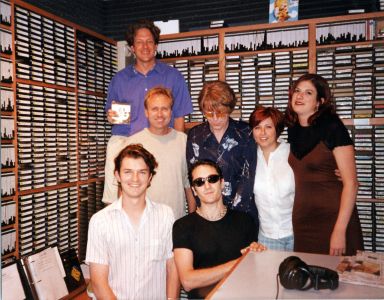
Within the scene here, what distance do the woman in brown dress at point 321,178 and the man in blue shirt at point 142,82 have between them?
1.00m

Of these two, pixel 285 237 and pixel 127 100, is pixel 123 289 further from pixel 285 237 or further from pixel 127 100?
pixel 127 100

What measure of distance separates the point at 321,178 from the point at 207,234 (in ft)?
2.47

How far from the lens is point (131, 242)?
186 cm

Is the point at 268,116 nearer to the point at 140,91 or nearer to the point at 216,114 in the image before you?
the point at 216,114

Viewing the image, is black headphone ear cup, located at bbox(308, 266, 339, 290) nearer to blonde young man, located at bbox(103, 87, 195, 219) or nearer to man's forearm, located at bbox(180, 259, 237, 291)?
man's forearm, located at bbox(180, 259, 237, 291)

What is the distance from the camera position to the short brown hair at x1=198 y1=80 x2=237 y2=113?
2.17 metres

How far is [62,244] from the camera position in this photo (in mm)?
3244

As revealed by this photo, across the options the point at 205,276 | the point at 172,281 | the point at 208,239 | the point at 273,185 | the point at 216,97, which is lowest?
the point at 172,281

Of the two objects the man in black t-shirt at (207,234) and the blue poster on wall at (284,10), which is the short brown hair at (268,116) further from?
the blue poster on wall at (284,10)

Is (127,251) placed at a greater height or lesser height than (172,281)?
greater

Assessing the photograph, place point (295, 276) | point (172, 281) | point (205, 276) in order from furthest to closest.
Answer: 1. point (172, 281)
2. point (205, 276)
3. point (295, 276)

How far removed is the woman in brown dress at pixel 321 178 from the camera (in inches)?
78.4

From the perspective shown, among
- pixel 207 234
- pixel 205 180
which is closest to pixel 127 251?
pixel 207 234

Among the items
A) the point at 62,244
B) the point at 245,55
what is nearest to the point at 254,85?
the point at 245,55
